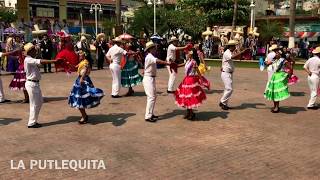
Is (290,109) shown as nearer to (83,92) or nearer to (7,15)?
(83,92)

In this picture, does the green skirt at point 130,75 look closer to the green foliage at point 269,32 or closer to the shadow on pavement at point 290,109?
the shadow on pavement at point 290,109

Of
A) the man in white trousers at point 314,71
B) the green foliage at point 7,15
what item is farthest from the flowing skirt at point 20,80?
the green foliage at point 7,15

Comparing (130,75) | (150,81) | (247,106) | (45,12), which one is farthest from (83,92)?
(45,12)

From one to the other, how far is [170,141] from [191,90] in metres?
2.02

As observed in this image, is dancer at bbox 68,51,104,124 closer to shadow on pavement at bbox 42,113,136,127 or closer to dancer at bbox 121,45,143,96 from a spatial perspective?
shadow on pavement at bbox 42,113,136,127

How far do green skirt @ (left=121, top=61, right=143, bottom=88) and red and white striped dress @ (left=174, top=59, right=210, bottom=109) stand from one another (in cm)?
403

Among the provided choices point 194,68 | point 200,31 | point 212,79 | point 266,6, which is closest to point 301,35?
point 200,31

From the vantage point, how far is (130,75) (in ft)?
49.5

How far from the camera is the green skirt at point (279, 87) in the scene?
469 inches

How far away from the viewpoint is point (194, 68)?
11.2 m

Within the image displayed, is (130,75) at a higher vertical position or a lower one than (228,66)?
lower

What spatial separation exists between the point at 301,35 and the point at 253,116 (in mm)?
37518

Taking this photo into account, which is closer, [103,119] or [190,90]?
[190,90]

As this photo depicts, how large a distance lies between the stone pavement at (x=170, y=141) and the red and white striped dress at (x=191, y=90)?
483mm
